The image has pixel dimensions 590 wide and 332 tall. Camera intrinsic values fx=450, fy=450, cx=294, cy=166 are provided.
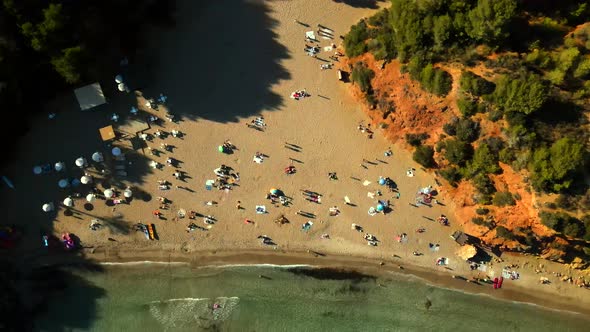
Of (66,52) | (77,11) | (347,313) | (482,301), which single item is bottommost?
(347,313)

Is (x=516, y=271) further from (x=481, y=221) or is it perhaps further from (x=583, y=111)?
(x=583, y=111)

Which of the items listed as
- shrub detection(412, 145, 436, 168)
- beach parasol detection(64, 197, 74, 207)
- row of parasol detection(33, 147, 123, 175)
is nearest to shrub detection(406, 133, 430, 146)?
shrub detection(412, 145, 436, 168)

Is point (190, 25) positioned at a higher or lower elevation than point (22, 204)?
higher

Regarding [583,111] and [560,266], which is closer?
[583,111]

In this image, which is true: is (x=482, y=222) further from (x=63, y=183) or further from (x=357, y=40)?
(x=63, y=183)

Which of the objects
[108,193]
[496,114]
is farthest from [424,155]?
[108,193]

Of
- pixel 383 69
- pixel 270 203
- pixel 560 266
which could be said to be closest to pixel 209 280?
pixel 270 203
